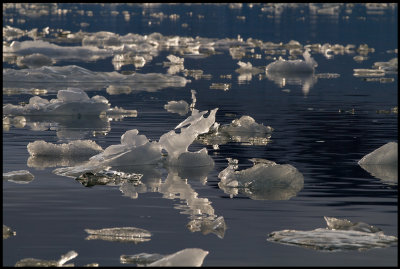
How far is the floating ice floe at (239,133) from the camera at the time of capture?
19891mm

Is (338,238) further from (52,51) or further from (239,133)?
(52,51)

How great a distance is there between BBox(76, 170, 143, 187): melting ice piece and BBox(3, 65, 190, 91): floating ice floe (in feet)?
Answer: 55.7

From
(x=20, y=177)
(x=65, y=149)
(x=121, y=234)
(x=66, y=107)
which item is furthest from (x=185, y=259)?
(x=66, y=107)

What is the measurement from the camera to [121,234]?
10930mm

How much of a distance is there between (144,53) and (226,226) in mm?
39608

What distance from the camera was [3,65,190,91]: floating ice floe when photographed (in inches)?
1277

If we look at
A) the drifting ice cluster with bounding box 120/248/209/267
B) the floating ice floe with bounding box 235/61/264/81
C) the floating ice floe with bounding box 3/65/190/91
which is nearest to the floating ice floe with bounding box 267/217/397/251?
the drifting ice cluster with bounding box 120/248/209/267

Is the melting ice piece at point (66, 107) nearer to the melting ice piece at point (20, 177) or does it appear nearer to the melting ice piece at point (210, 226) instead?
the melting ice piece at point (20, 177)

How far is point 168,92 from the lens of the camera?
31.3 meters

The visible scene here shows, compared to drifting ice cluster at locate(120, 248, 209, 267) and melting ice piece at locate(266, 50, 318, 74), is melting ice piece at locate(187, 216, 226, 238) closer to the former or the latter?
drifting ice cluster at locate(120, 248, 209, 267)

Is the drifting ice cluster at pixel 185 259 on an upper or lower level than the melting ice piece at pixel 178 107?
upper

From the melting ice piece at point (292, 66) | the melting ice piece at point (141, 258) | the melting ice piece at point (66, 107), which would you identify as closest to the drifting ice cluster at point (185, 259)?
the melting ice piece at point (141, 258)

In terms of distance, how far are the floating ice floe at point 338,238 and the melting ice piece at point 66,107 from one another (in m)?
13.2

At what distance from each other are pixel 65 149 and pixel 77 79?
16.2m
